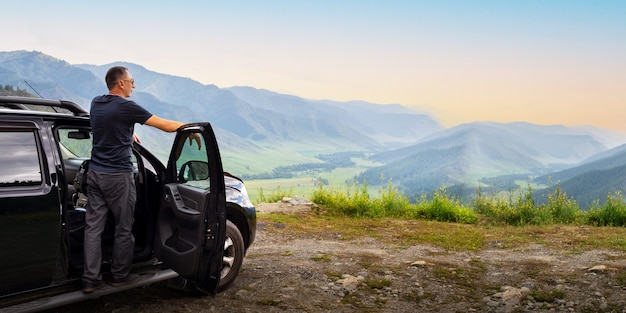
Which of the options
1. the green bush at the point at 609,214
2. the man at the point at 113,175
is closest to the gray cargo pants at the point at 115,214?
the man at the point at 113,175

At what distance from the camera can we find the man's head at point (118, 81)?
4500 mm

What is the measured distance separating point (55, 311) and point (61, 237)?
1177mm

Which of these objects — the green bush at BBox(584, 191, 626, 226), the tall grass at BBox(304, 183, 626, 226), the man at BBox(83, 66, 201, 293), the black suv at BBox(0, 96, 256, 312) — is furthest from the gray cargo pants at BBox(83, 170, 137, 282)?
the green bush at BBox(584, 191, 626, 226)

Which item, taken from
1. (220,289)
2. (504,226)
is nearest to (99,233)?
(220,289)

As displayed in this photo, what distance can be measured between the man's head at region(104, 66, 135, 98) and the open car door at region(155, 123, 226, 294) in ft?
1.92

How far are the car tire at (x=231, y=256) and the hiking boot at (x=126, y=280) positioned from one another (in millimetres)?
1031

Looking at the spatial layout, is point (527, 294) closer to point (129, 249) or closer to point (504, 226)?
point (129, 249)

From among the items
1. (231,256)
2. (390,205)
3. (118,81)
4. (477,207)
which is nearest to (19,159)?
(118,81)

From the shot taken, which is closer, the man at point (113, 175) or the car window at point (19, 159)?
the car window at point (19, 159)

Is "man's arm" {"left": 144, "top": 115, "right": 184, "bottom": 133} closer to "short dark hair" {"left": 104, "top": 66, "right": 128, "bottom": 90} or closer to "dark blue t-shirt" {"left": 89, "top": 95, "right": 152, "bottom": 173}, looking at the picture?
"dark blue t-shirt" {"left": 89, "top": 95, "right": 152, "bottom": 173}

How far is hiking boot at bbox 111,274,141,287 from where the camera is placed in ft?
14.8

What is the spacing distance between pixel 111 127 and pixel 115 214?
2.44 ft

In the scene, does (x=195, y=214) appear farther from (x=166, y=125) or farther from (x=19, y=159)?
(x=19, y=159)

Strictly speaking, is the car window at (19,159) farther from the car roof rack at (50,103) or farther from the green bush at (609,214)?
the green bush at (609,214)
